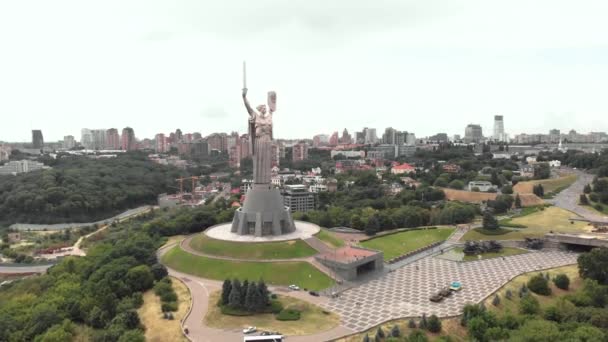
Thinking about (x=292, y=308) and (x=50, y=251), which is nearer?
(x=292, y=308)

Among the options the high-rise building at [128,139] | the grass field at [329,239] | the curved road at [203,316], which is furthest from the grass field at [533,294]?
the high-rise building at [128,139]

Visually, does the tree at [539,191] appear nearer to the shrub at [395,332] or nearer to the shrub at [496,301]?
the shrub at [496,301]

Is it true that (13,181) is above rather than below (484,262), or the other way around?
above

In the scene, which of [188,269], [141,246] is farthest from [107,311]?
[141,246]

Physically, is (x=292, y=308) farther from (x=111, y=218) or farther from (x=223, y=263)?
(x=111, y=218)

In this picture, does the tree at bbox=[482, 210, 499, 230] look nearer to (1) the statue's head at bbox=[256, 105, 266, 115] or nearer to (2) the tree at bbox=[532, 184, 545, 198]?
(2) the tree at bbox=[532, 184, 545, 198]

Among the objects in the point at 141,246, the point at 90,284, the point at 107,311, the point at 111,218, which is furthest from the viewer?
the point at 111,218
